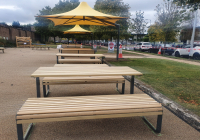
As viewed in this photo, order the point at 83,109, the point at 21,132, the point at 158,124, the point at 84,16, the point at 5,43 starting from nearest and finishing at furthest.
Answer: the point at 21,132 → the point at 83,109 → the point at 158,124 → the point at 84,16 → the point at 5,43

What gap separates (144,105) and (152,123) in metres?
0.72

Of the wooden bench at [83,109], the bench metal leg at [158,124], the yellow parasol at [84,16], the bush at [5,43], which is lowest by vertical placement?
the bench metal leg at [158,124]

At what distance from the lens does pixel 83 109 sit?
2455 mm

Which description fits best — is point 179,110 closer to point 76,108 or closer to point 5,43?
point 76,108

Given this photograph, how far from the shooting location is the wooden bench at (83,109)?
231 centimetres

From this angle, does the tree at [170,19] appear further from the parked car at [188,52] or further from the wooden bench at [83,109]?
the wooden bench at [83,109]

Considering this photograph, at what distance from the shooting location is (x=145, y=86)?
5.15 m

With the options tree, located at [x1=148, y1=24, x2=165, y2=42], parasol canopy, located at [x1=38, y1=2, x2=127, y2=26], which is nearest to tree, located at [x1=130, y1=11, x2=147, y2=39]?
tree, located at [x1=148, y1=24, x2=165, y2=42]

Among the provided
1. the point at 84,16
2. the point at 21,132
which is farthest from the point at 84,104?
the point at 84,16

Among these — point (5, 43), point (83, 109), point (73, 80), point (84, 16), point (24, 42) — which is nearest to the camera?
point (83, 109)

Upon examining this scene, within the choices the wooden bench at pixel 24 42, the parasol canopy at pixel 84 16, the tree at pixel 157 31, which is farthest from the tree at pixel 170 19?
the wooden bench at pixel 24 42

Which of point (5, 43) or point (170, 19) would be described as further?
point (5, 43)

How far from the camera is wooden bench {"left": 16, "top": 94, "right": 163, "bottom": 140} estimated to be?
231 centimetres

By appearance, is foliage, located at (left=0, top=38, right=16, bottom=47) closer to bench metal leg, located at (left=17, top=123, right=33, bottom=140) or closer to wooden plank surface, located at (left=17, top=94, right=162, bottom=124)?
bench metal leg, located at (left=17, top=123, right=33, bottom=140)
